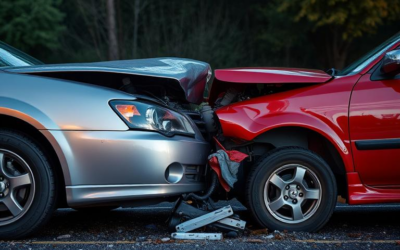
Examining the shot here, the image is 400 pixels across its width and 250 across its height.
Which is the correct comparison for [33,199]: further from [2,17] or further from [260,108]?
[2,17]

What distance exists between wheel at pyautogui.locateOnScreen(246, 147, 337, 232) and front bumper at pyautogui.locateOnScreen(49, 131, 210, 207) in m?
0.61

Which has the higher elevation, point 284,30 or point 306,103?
point 284,30

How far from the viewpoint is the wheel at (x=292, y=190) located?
4367 mm

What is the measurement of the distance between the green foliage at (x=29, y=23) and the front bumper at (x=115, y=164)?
76.5ft

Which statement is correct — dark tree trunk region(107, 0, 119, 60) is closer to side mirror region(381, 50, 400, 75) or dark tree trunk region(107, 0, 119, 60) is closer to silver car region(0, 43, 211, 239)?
silver car region(0, 43, 211, 239)

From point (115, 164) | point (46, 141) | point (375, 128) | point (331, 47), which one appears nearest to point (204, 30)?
point (331, 47)

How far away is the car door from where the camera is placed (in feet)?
14.4

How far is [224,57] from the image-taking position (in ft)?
82.8

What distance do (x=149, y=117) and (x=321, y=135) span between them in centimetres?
130

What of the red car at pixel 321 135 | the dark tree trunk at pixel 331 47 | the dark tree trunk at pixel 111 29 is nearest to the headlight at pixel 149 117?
the red car at pixel 321 135

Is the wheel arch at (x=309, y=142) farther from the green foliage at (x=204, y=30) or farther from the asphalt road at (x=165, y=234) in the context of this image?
the green foliage at (x=204, y=30)

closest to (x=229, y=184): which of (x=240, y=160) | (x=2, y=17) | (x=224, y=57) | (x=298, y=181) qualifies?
(x=240, y=160)

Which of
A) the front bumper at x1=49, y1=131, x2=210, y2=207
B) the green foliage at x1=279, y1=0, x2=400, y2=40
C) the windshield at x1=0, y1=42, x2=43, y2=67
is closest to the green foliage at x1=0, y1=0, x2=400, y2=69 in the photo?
the green foliage at x1=279, y1=0, x2=400, y2=40

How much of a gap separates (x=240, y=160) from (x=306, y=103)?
0.64 meters
